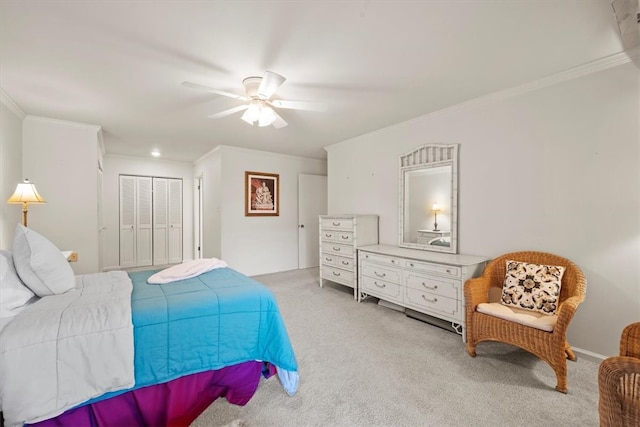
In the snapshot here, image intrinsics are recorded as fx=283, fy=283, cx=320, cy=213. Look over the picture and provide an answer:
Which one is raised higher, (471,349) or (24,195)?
(24,195)

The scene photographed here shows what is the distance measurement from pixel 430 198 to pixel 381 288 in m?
1.25

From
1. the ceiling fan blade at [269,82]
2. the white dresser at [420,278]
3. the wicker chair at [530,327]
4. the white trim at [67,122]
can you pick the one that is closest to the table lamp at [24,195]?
the white trim at [67,122]

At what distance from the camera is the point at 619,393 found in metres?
1.17

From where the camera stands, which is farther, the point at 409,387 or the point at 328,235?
the point at 328,235

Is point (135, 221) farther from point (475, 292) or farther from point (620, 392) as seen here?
point (620, 392)

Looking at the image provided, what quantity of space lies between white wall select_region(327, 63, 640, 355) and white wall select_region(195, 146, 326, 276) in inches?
123

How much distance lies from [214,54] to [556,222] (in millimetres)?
3093

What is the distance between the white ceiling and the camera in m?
1.63

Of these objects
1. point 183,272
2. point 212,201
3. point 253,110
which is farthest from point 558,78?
point 212,201

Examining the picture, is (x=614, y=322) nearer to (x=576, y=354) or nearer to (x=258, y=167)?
(x=576, y=354)

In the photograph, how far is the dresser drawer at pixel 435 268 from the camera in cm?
269

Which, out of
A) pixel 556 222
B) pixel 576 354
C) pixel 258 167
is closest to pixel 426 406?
pixel 576 354

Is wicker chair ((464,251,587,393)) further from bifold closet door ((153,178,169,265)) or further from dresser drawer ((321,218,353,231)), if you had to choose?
bifold closet door ((153,178,169,265))

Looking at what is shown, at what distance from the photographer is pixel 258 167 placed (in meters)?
5.33
